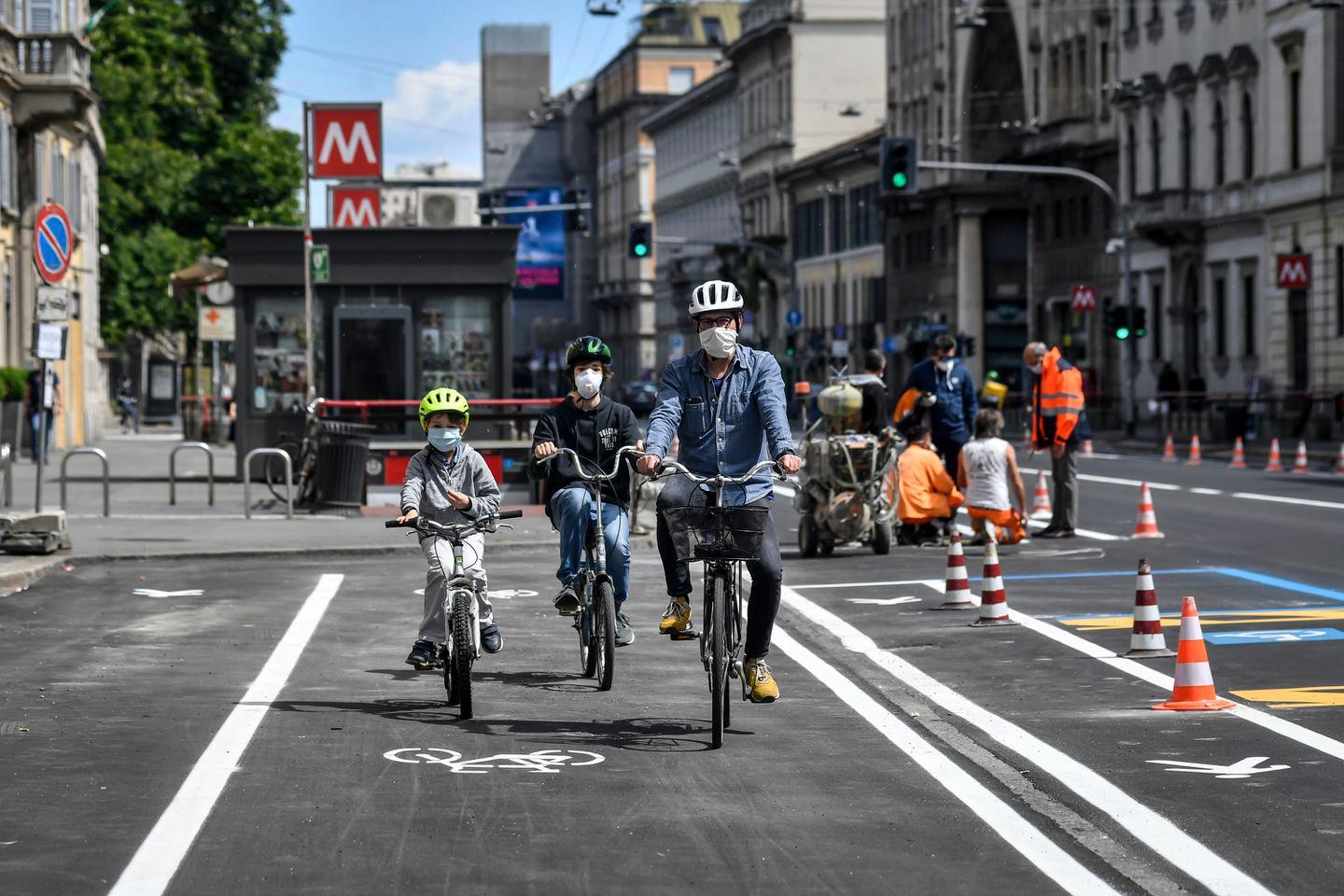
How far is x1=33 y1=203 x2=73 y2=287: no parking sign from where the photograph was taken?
22.3 meters

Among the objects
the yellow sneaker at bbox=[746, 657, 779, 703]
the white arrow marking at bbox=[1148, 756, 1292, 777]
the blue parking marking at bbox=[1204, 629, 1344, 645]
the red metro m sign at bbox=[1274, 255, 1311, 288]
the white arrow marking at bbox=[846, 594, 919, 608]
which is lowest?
the white arrow marking at bbox=[1148, 756, 1292, 777]

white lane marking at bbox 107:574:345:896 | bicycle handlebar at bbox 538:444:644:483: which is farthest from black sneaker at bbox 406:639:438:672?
bicycle handlebar at bbox 538:444:644:483

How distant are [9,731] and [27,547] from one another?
33.7 feet

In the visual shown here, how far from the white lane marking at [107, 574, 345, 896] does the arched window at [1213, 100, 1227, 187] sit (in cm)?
5060

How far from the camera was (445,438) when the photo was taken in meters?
11.4

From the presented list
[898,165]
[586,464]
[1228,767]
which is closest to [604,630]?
[586,464]

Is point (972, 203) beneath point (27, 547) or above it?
above

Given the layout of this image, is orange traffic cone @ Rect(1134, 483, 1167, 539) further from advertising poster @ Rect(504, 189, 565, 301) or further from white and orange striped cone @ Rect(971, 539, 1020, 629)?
advertising poster @ Rect(504, 189, 565, 301)

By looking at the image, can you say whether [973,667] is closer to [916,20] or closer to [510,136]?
[916,20]

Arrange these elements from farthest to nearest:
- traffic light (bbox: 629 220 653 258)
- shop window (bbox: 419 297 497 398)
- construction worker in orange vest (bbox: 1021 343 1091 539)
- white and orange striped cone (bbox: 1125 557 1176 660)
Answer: traffic light (bbox: 629 220 653 258), shop window (bbox: 419 297 497 398), construction worker in orange vest (bbox: 1021 343 1091 539), white and orange striped cone (bbox: 1125 557 1176 660)

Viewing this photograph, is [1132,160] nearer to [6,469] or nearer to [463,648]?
[6,469]

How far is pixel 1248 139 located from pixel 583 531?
50.4 m

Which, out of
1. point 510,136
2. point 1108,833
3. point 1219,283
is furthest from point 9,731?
point 510,136

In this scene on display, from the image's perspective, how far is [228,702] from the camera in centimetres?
1149
